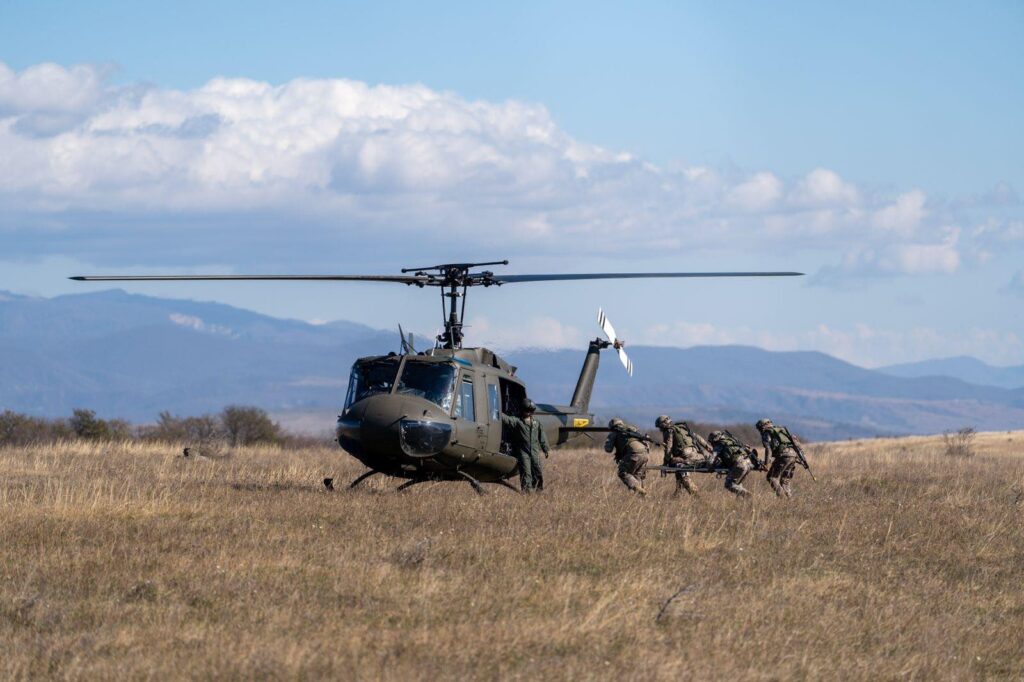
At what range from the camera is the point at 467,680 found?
32.7ft

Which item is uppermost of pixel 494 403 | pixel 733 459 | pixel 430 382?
pixel 430 382

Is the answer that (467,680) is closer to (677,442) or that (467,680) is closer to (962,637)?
(962,637)

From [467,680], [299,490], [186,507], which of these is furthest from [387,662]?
[299,490]

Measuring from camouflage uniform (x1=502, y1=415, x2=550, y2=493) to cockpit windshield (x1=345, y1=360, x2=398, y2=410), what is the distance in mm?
2153

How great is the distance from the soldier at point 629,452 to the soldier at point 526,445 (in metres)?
1.06

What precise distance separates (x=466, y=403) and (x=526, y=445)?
69.0 inches

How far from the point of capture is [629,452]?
69.8ft

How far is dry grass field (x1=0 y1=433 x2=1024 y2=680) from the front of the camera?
10539mm

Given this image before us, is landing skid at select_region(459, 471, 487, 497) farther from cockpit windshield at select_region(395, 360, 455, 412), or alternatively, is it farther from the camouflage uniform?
cockpit windshield at select_region(395, 360, 455, 412)

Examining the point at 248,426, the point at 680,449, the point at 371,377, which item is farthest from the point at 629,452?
the point at 248,426

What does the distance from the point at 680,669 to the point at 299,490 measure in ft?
35.0

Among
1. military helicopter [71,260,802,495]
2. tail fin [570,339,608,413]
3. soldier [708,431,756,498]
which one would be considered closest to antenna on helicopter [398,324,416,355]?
military helicopter [71,260,802,495]

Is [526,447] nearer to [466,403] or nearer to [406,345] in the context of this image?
[466,403]

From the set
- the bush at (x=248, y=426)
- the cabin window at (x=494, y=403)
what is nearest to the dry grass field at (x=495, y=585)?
the cabin window at (x=494, y=403)
